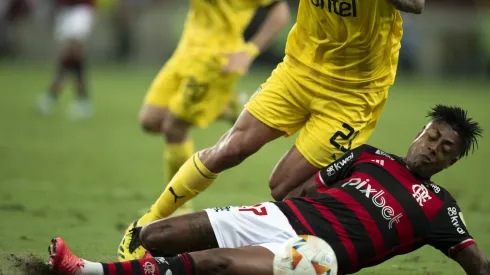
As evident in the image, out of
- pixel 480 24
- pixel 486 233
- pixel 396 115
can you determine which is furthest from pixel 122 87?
pixel 486 233

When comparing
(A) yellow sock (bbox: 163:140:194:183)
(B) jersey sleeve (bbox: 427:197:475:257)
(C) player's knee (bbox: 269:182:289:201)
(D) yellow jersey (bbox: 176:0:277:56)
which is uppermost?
(D) yellow jersey (bbox: 176:0:277:56)

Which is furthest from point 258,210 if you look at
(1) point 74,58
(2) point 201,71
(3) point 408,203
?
(1) point 74,58

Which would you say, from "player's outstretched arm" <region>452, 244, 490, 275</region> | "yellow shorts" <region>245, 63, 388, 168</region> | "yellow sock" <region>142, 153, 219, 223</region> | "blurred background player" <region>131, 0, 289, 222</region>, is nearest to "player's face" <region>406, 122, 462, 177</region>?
"player's outstretched arm" <region>452, 244, 490, 275</region>

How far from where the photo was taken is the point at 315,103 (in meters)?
5.79

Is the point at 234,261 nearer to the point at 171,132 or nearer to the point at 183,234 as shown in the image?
the point at 183,234

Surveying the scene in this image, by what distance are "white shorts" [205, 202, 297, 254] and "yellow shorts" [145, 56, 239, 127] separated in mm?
2919

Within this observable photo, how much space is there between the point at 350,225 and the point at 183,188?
1.57 metres

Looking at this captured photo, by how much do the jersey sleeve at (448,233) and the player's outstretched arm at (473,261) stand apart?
30mm

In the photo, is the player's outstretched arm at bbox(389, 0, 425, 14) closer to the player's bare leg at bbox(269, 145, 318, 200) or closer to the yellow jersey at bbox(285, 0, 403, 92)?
the yellow jersey at bbox(285, 0, 403, 92)

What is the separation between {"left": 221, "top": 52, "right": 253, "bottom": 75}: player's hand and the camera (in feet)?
26.0

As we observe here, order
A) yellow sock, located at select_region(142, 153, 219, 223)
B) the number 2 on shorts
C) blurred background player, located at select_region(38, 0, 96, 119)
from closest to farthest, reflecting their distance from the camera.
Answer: the number 2 on shorts < yellow sock, located at select_region(142, 153, 219, 223) < blurred background player, located at select_region(38, 0, 96, 119)

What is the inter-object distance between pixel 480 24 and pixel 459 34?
1.99ft

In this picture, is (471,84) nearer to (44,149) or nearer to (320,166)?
(44,149)

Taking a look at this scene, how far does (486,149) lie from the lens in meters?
12.8
